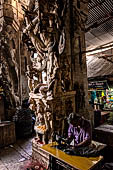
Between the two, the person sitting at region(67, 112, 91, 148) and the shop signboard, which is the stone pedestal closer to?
the person sitting at region(67, 112, 91, 148)

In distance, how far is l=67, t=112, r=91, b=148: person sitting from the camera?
3.68 meters

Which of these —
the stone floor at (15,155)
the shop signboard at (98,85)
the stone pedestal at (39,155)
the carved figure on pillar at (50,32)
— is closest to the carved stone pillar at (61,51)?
the carved figure on pillar at (50,32)

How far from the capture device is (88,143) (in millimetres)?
3680

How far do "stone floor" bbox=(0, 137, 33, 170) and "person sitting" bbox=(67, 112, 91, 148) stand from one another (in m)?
2.69

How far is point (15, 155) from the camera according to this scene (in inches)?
243

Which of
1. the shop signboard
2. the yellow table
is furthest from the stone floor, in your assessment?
the shop signboard

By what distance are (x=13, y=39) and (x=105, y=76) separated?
732cm

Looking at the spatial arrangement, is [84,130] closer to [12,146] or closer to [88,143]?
[88,143]

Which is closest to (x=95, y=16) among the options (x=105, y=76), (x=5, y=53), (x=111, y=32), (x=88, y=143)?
(x=111, y=32)

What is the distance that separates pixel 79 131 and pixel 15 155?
386 cm

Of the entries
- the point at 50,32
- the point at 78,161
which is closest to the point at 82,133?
the point at 78,161

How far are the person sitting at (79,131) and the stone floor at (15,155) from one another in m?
2.69

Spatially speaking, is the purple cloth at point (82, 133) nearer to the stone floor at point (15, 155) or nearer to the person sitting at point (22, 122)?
the stone floor at point (15, 155)

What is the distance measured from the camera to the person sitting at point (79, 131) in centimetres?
368
